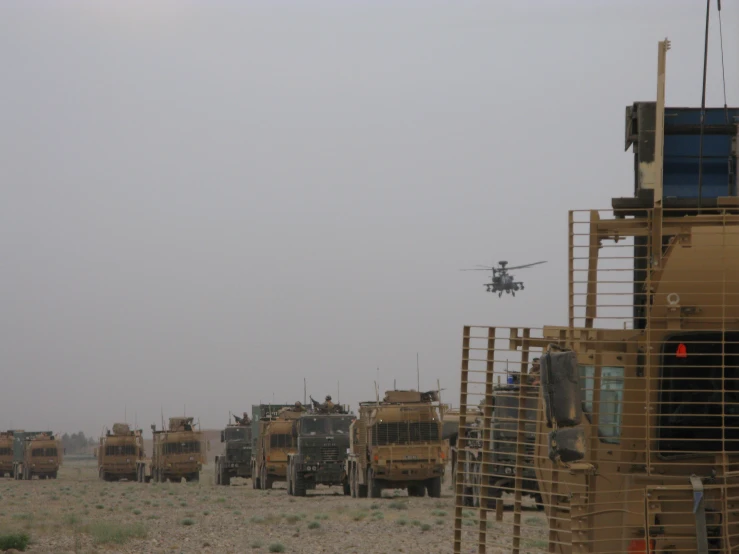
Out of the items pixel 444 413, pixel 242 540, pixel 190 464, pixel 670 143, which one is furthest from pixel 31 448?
pixel 670 143

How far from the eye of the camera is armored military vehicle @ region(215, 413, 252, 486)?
51.3 m

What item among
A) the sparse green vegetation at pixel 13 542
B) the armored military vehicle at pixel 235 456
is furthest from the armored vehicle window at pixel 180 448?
the sparse green vegetation at pixel 13 542

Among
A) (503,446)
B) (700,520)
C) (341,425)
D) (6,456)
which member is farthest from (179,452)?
(700,520)

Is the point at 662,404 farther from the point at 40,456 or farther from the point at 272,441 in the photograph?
the point at 40,456

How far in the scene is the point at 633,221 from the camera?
7492mm

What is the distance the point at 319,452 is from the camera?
3700cm

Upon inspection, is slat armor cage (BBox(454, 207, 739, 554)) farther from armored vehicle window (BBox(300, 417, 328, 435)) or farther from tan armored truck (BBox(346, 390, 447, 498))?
armored vehicle window (BBox(300, 417, 328, 435))

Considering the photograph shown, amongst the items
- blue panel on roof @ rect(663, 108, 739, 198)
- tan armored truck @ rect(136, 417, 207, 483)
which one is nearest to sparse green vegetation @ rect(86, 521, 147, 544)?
blue panel on roof @ rect(663, 108, 739, 198)

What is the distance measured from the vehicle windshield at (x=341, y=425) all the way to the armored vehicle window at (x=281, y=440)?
5.11 meters

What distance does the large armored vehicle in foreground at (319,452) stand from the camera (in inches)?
1454

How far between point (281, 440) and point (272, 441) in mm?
402

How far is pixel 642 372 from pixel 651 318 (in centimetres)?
35

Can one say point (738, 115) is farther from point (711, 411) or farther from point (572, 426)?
point (572, 426)

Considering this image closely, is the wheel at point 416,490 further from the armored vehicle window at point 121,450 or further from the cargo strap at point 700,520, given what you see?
the cargo strap at point 700,520
